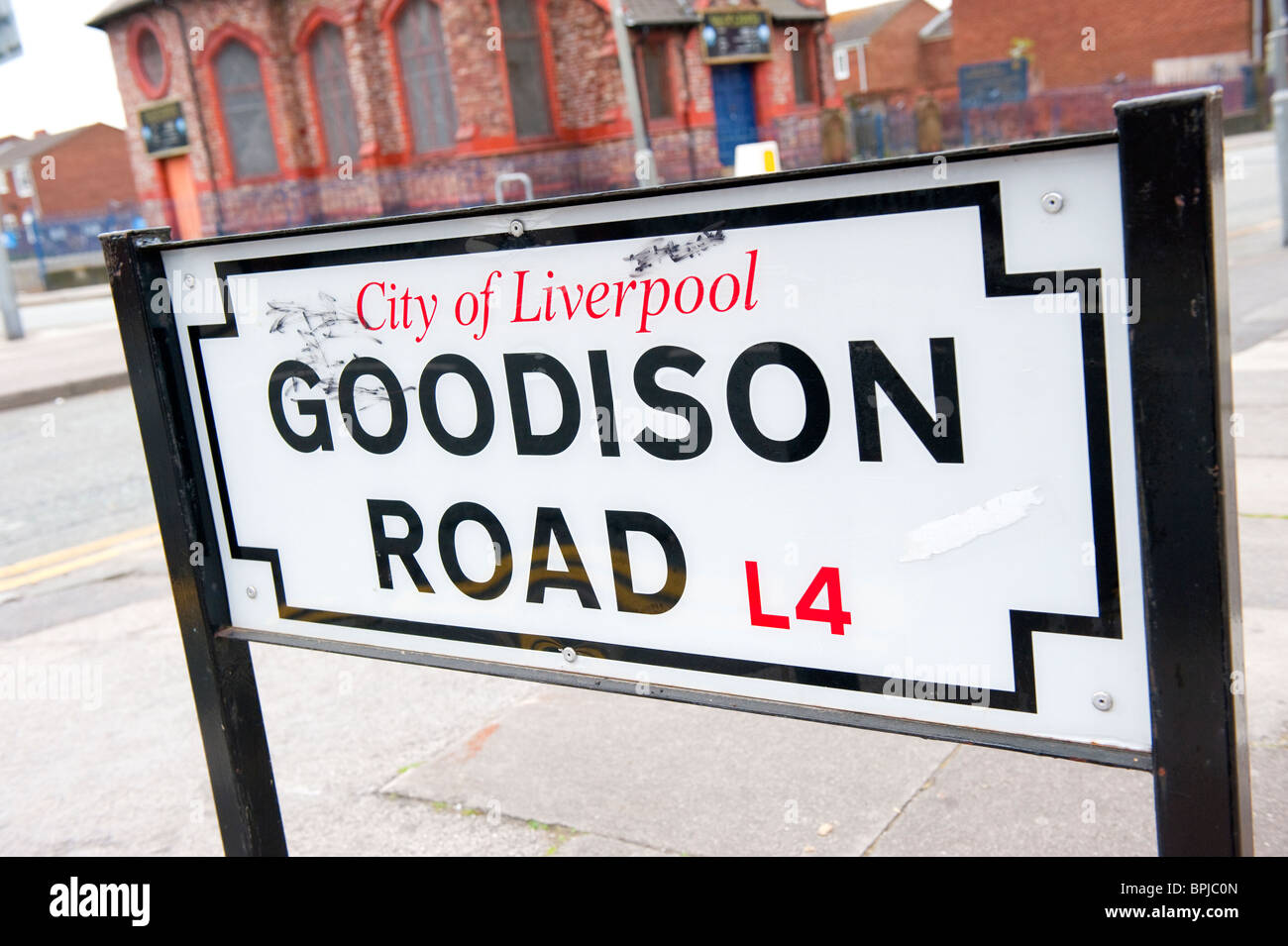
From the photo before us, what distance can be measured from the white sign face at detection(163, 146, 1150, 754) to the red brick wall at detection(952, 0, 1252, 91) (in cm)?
4641

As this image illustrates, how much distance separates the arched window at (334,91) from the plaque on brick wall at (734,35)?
855cm

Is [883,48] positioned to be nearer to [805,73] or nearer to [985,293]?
[805,73]

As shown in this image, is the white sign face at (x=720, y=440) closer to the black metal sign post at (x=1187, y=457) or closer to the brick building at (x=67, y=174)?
the black metal sign post at (x=1187, y=457)

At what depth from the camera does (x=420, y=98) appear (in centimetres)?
2758

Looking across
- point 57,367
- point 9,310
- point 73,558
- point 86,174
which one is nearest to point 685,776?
point 73,558

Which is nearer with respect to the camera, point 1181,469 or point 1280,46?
point 1181,469

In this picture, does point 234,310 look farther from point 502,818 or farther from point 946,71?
point 946,71

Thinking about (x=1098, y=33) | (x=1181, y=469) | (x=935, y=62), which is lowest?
(x=1181, y=469)

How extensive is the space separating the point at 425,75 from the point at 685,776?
2657cm

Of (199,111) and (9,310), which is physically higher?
(199,111)

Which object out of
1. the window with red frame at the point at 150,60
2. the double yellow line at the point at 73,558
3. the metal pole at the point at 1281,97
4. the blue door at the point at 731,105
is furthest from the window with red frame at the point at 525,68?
the double yellow line at the point at 73,558

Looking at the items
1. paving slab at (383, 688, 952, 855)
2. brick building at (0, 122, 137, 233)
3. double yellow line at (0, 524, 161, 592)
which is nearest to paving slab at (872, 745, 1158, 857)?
paving slab at (383, 688, 952, 855)
